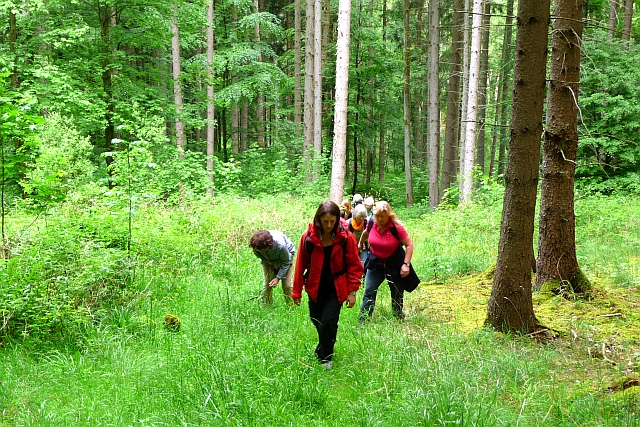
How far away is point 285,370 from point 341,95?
913 centimetres

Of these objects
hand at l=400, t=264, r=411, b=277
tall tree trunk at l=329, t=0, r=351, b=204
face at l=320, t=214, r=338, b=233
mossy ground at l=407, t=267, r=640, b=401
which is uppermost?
tall tree trunk at l=329, t=0, r=351, b=204

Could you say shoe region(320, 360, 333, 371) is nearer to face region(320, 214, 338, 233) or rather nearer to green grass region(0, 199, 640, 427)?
green grass region(0, 199, 640, 427)

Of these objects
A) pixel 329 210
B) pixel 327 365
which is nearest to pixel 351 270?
pixel 329 210

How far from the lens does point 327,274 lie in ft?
15.9

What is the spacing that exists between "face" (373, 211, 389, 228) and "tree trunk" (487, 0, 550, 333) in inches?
55.4

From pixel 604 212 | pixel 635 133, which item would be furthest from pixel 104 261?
pixel 635 133

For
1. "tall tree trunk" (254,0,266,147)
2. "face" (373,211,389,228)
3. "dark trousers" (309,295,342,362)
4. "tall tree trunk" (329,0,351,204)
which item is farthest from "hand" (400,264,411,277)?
"tall tree trunk" (254,0,266,147)

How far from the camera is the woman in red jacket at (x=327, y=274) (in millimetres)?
4754

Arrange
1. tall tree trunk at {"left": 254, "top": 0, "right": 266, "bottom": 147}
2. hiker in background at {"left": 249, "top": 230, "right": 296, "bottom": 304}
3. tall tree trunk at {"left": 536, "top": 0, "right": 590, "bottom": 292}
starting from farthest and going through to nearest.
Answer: tall tree trunk at {"left": 254, "top": 0, "right": 266, "bottom": 147} → tall tree trunk at {"left": 536, "top": 0, "right": 590, "bottom": 292} → hiker in background at {"left": 249, "top": 230, "right": 296, "bottom": 304}

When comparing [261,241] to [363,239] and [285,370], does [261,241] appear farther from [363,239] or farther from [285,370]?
[285,370]

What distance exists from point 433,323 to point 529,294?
1.19m

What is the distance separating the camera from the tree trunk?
4.91 meters

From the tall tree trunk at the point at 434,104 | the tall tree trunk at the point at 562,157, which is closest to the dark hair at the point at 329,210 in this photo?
the tall tree trunk at the point at 562,157

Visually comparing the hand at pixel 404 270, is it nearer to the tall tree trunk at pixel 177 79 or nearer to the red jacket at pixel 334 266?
the red jacket at pixel 334 266
